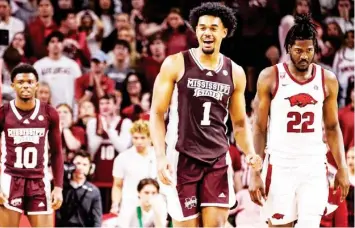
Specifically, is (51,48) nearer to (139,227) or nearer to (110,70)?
(110,70)

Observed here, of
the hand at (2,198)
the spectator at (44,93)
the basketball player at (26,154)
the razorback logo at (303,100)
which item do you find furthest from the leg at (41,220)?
the spectator at (44,93)

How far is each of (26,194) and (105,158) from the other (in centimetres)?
316

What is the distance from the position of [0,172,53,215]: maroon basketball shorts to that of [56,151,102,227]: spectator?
6.16 ft

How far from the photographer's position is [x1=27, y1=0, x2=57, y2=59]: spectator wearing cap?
1316cm

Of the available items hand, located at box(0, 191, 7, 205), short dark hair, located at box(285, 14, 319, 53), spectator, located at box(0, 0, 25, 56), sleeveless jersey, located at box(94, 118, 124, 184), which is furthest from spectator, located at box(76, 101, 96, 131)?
short dark hair, located at box(285, 14, 319, 53)

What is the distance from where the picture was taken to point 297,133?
25.5 ft

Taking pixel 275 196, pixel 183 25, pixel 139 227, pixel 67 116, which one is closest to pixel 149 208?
pixel 139 227

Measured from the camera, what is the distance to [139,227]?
10344 millimetres

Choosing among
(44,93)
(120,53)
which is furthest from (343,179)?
(120,53)

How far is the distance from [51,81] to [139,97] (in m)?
1.15

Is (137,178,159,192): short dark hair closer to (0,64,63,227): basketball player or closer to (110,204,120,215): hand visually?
(110,204,120,215): hand

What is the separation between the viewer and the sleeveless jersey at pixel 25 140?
8531 mm

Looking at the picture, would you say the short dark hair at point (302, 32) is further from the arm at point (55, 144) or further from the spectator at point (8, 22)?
the spectator at point (8, 22)

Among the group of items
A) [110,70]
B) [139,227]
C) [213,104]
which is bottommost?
[139,227]
